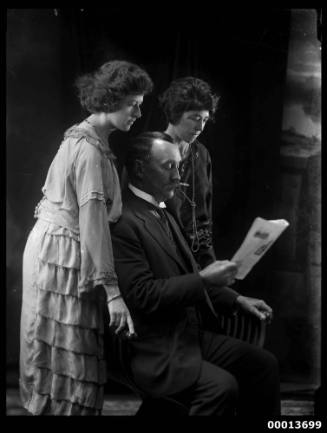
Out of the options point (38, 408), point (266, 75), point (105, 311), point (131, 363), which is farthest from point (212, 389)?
point (266, 75)

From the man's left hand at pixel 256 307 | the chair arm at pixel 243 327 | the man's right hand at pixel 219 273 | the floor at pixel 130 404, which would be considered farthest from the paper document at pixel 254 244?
the floor at pixel 130 404

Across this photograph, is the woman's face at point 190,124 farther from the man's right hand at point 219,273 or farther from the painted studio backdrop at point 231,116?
the man's right hand at point 219,273

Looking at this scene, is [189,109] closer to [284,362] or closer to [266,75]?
[266,75]

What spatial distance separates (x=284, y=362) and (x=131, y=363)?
3.24 feet

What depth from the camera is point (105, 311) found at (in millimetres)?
3781

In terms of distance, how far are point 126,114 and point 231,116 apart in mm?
685

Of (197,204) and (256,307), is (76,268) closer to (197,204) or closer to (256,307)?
(197,204)

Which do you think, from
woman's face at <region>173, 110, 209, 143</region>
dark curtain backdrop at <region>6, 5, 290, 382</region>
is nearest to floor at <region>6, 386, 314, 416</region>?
dark curtain backdrop at <region>6, 5, 290, 382</region>

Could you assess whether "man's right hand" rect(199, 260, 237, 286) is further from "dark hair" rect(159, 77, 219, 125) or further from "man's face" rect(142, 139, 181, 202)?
"dark hair" rect(159, 77, 219, 125)

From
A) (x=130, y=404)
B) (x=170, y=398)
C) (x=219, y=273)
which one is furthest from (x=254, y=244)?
(x=130, y=404)

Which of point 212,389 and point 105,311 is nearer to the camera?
point 212,389

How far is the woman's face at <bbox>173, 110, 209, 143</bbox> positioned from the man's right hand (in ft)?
→ 2.77

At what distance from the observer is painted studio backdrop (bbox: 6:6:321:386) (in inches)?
160

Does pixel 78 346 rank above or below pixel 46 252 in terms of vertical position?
below
